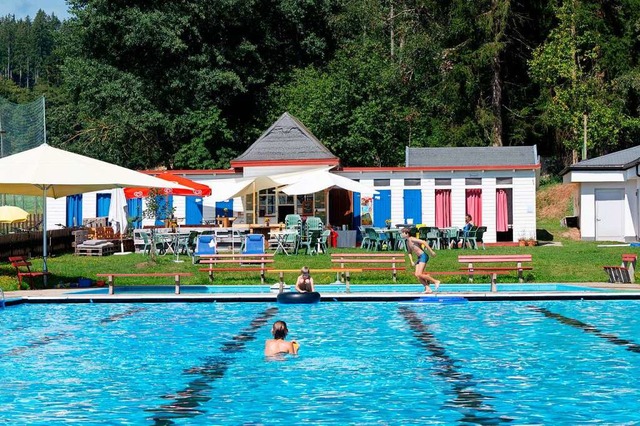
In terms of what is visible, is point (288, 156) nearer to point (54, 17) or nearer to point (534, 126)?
point (534, 126)

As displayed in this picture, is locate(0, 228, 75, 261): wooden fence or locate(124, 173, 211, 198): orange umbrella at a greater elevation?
locate(124, 173, 211, 198): orange umbrella

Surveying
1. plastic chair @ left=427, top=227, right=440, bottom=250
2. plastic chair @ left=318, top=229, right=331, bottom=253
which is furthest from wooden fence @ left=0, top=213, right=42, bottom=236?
plastic chair @ left=427, top=227, right=440, bottom=250

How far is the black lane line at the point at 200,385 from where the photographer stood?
10102 millimetres

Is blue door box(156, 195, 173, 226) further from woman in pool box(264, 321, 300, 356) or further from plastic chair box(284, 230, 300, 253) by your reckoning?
woman in pool box(264, 321, 300, 356)

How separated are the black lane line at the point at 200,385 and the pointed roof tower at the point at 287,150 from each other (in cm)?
2106

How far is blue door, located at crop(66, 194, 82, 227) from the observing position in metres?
39.0

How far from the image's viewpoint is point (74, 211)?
3912 centimetres

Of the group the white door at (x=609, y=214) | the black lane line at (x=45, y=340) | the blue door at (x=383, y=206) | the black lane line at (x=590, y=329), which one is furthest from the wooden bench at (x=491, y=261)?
the white door at (x=609, y=214)

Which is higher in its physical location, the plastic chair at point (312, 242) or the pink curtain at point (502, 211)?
the pink curtain at point (502, 211)

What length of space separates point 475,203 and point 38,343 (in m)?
24.3

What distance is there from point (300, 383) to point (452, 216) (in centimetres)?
2547

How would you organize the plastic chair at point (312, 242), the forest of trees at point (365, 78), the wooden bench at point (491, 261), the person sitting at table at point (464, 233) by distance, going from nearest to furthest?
the wooden bench at point (491, 261)
the plastic chair at point (312, 242)
the person sitting at table at point (464, 233)
the forest of trees at point (365, 78)

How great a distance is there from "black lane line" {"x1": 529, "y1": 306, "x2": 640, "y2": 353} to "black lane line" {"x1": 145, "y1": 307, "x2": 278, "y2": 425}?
5547 mm

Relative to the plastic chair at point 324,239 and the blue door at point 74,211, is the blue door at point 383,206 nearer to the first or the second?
the plastic chair at point 324,239
